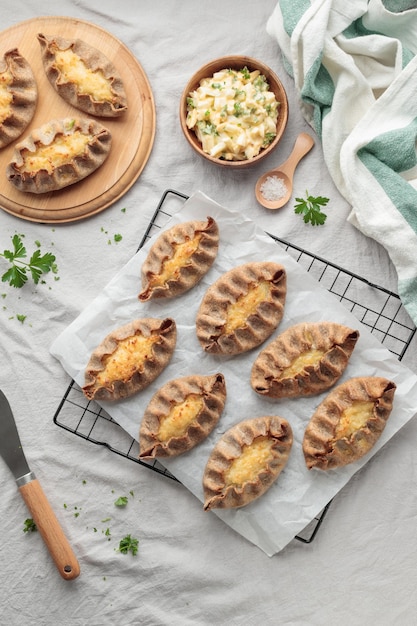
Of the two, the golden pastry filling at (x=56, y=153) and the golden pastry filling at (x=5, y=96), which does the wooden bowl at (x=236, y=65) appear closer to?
the golden pastry filling at (x=56, y=153)

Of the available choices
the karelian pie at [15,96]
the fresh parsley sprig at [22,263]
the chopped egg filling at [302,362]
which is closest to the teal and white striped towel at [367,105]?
the chopped egg filling at [302,362]

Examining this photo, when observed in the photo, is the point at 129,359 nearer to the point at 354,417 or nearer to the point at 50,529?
the point at 50,529

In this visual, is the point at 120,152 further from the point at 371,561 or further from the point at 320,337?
the point at 371,561

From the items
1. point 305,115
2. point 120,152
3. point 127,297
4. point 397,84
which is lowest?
point 127,297

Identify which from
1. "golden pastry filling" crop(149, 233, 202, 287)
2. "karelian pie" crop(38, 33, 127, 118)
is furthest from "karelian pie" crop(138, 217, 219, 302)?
"karelian pie" crop(38, 33, 127, 118)

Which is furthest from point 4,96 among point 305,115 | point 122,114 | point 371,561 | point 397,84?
point 371,561
